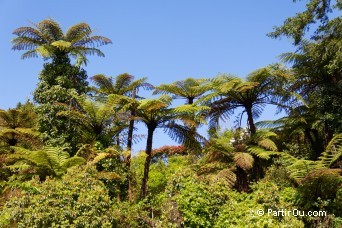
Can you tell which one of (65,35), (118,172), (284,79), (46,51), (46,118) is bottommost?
(118,172)

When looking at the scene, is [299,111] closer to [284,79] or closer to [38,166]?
[284,79]

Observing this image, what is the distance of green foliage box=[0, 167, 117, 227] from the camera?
770cm

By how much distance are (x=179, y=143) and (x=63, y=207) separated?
201 inches

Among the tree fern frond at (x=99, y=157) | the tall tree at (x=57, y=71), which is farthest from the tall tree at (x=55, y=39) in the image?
the tree fern frond at (x=99, y=157)

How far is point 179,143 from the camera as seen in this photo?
12.4 meters

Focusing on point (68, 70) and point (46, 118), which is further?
point (68, 70)

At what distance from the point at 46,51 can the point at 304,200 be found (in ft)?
29.0

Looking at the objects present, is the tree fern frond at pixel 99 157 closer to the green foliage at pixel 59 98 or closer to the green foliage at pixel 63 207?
the green foliage at pixel 63 207

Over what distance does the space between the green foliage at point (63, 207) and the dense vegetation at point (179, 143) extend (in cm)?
2

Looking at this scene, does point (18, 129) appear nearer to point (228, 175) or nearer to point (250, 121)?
point (228, 175)

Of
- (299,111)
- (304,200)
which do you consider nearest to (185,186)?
(304,200)

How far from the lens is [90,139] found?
12453 millimetres

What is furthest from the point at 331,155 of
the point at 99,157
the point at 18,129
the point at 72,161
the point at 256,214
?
the point at 18,129

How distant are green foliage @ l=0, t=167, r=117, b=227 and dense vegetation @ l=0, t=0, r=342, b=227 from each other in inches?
0.9
